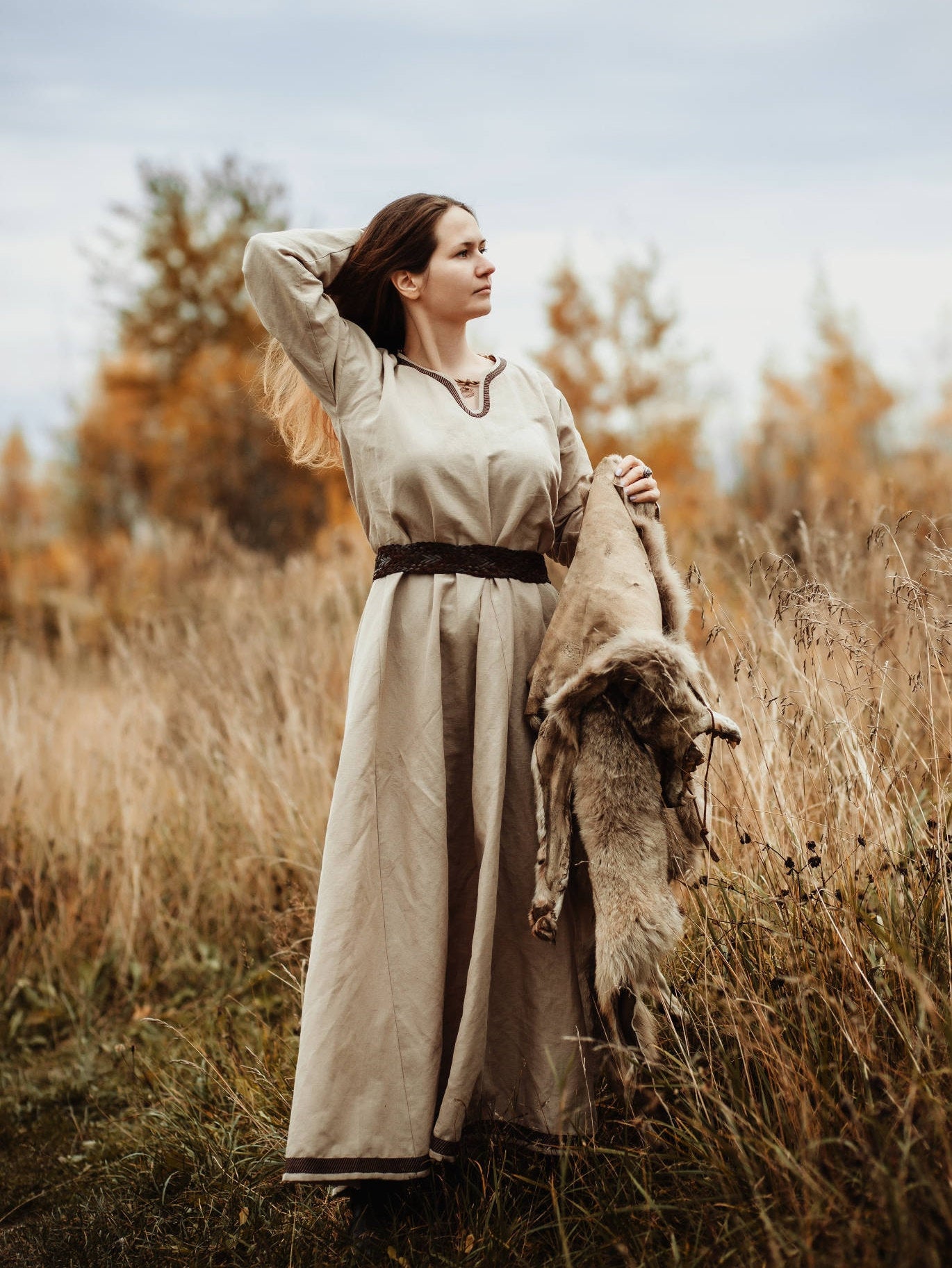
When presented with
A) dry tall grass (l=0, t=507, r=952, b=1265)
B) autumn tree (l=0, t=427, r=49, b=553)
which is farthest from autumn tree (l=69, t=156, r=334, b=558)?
dry tall grass (l=0, t=507, r=952, b=1265)

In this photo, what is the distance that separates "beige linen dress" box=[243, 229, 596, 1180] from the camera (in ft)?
7.62

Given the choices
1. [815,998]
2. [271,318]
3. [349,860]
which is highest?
[271,318]

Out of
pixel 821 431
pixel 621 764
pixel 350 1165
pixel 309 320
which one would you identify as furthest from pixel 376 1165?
pixel 821 431

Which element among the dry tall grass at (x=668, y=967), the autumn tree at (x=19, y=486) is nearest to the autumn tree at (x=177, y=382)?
the autumn tree at (x=19, y=486)

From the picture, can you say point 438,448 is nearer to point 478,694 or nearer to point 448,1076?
point 478,694

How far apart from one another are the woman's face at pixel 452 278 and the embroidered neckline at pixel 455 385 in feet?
0.44

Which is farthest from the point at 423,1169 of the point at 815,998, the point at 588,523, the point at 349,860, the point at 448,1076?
the point at 588,523

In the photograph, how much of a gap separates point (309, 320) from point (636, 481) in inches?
34.7

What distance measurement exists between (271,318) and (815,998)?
1.97 m

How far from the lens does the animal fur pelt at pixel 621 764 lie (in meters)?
2.07

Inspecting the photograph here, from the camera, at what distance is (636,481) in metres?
2.50

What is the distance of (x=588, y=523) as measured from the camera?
2.42 metres

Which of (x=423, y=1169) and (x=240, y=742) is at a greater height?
(x=240, y=742)

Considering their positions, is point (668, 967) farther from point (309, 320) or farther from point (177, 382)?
point (177, 382)
